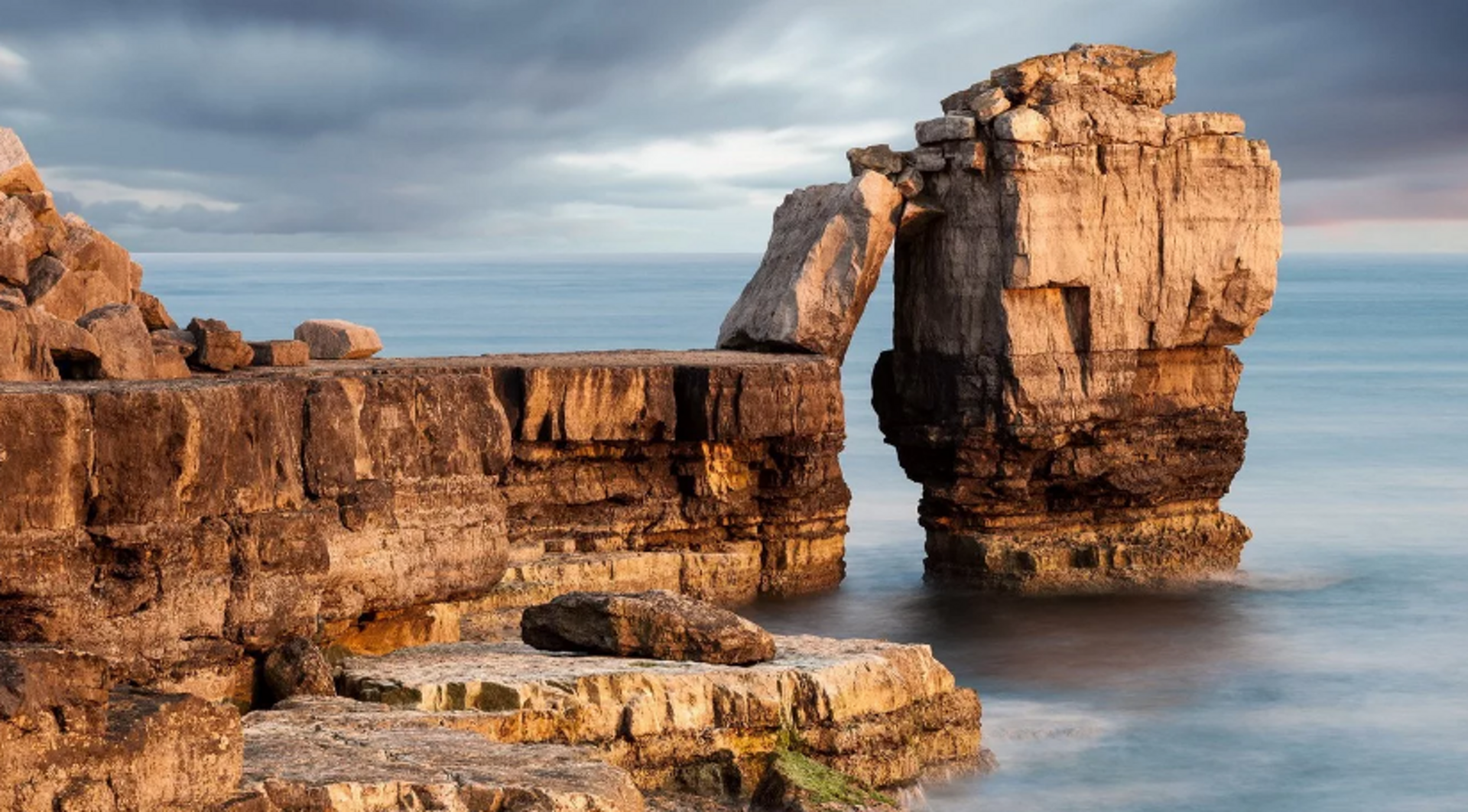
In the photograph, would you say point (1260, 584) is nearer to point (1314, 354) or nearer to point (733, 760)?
point (733, 760)

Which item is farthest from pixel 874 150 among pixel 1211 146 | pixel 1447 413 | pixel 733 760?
pixel 1447 413

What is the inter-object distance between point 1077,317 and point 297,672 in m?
14.8

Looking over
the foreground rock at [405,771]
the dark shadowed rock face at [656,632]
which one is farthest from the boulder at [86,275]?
the foreground rock at [405,771]

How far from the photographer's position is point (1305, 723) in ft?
71.8

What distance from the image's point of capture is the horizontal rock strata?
14656mm

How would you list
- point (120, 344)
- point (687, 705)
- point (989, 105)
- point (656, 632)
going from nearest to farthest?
1. point (687, 705)
2. point (656, 632)
3. point (120, 344)
4. point (989, 105)

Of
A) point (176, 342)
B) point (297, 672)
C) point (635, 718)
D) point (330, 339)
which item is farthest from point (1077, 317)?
point (297, 672)

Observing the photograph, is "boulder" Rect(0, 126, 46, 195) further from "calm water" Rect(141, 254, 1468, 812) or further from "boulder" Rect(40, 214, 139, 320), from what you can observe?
"calm water" Rect(141, 254, 1468, 812)

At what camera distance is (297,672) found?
15.7 metres

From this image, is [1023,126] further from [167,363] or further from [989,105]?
[167,363]

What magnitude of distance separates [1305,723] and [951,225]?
8689 millimetres

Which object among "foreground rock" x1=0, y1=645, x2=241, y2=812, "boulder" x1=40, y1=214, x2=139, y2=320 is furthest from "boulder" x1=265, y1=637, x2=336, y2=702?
"boulder" x1=40, y1=214, x2=139, y2=320

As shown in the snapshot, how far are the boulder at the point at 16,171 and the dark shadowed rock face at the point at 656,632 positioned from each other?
10288 mm

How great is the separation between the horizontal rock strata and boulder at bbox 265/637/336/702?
156 mm
